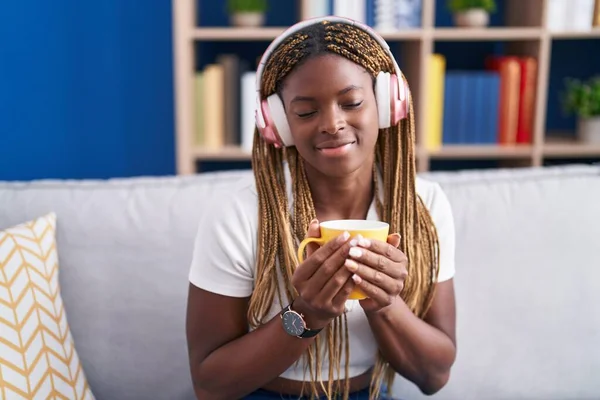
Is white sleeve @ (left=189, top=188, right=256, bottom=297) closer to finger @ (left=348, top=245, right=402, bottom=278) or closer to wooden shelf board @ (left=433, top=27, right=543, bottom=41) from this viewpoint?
finger @ (left=348, top=245, right=402, bottom=278)

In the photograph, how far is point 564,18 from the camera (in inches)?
90.7

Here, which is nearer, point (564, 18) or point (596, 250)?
point (596, 250)

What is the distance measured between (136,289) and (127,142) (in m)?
1.55

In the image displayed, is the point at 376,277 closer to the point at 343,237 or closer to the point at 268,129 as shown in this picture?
the point at 343,237

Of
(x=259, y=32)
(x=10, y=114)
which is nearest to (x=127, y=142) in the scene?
(x=10, y=114)

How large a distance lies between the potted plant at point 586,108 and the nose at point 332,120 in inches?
70.8

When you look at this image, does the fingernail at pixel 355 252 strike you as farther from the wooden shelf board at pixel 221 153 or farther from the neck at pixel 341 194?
the wooden shelf board at pixel 221 153

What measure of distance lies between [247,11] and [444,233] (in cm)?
149

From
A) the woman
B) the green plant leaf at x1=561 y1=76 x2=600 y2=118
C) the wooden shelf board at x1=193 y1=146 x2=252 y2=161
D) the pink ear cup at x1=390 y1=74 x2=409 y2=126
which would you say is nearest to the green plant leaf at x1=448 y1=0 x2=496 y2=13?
the green plant leaf at x1=561 y1=76 x2=600 y2=118

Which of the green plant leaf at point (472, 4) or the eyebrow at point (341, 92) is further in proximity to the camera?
the green plant leaf at point (472, 4)

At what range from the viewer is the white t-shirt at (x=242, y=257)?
101cm

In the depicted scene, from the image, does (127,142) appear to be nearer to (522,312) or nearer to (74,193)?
(74,193)

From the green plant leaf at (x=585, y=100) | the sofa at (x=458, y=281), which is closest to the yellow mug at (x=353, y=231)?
the sofa at (x=458, y=281)

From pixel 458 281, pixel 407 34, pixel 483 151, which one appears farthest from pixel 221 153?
pixel 458 281
